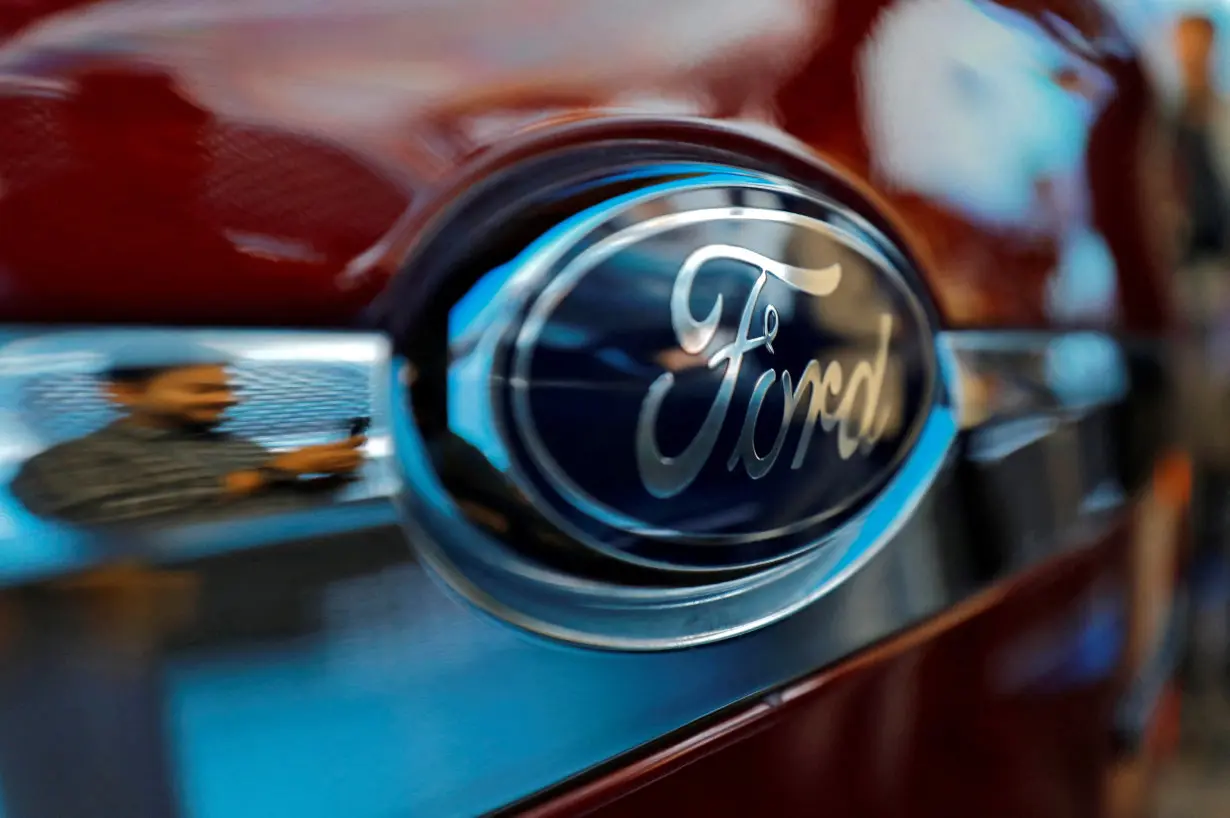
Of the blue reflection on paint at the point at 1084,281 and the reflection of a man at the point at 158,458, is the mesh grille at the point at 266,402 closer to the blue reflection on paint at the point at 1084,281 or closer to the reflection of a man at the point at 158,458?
the reflection of a man at the point at 158,458

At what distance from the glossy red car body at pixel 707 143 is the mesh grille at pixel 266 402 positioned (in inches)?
0.8

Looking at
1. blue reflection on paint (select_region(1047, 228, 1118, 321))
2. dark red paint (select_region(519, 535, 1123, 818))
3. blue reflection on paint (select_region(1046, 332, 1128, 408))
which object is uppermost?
blue reflection on paint (select_region(1047, 228, 1118, 321))

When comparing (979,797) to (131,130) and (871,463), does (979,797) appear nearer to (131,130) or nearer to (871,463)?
(871,463)

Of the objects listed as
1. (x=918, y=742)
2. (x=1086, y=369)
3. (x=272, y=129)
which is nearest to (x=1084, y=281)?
(x=1086, y=369)

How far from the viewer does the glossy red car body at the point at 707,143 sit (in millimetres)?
284

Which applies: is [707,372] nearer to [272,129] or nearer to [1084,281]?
[272,129]

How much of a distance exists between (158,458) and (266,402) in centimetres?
4

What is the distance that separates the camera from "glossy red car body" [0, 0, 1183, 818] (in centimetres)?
28

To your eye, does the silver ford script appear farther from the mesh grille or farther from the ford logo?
the mesh grille

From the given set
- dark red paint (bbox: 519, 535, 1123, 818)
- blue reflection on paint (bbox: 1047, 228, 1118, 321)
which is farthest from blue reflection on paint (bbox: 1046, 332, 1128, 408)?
dark red paint (bbox: 519, 535, 1123, 818)

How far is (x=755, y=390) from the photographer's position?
1.34ft

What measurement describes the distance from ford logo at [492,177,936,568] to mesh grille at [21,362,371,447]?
6 cm

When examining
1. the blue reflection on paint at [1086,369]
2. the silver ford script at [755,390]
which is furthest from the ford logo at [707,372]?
the blue reflection on paint at [1086,369]

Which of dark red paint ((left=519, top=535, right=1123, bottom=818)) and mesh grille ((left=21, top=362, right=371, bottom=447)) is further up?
mesh grille ((left=21, top=362, right=371, bottom=447))
